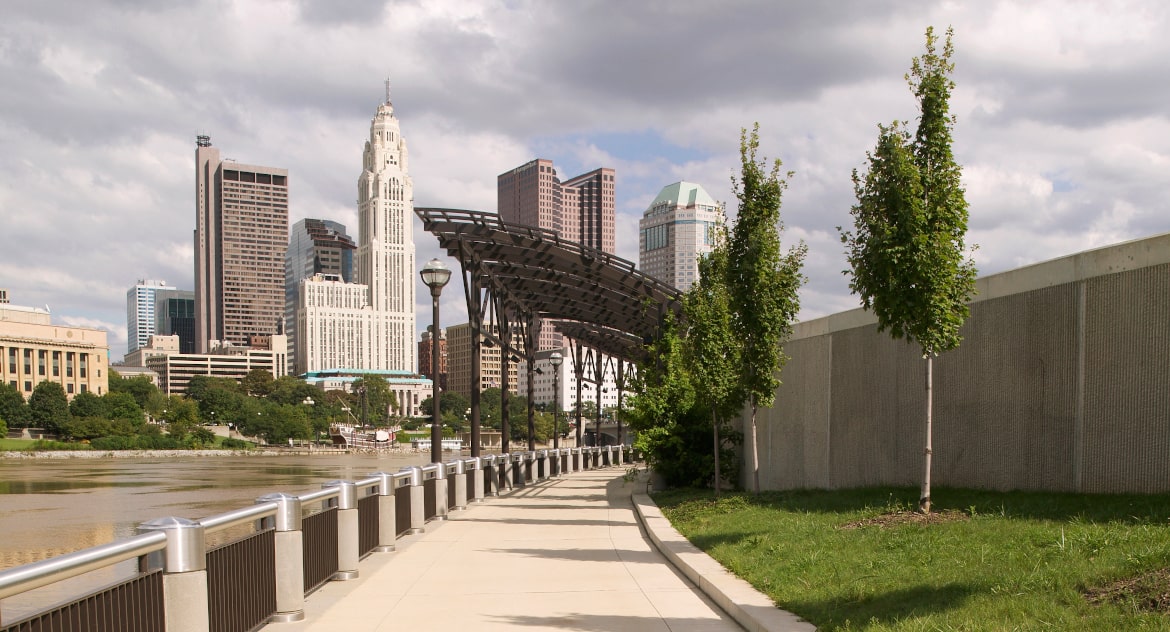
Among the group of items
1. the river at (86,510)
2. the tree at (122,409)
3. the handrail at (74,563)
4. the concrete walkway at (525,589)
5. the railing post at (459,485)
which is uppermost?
the handrail at (74,563)

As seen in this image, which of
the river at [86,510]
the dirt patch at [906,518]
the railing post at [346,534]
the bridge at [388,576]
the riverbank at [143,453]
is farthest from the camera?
the riverbank at [143,453]

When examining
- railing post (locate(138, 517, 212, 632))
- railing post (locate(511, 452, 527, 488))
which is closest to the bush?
railing post (locate(511, 452, 527, 488))

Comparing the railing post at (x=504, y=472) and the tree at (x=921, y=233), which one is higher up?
the tree at (x=921, y=233)

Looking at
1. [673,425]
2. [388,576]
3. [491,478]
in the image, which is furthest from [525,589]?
[491,478]

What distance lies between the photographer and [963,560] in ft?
28.0

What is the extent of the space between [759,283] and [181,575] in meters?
13.6

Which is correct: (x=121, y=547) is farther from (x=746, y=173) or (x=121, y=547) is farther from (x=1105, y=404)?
(x=746, y=173)

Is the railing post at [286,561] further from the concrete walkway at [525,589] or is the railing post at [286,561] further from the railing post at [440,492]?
the railing post at [440,492]

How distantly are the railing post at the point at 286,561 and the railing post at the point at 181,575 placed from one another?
199 cm

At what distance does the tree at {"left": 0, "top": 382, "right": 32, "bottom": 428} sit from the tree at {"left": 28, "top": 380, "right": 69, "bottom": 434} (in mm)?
989

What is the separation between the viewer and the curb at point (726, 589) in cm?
778

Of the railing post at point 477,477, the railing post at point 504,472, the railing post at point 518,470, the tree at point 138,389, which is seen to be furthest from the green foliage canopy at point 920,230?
the tree at point 138,389

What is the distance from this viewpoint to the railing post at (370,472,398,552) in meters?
13.2

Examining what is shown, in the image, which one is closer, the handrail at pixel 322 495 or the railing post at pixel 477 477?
the handrail at pixel 322 495
